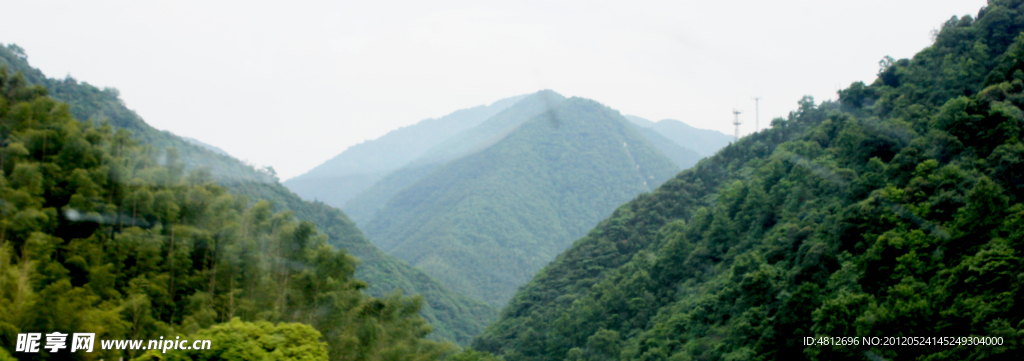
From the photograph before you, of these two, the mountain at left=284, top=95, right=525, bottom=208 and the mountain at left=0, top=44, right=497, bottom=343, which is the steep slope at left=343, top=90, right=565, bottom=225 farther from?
the mountain at left=0, top=44, right=497, bottom=343

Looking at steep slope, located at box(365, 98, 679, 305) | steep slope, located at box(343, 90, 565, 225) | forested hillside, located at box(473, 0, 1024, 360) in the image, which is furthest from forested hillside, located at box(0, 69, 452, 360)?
steep slope, located at box(343, 90, 565, 225)

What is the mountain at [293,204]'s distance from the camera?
3636cm

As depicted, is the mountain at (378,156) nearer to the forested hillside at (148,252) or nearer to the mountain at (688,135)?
the mountain at (688,135)

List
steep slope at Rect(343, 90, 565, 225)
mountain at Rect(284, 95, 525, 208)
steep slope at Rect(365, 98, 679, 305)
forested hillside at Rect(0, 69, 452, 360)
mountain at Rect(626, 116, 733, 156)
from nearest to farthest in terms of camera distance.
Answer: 1. forested hillside at Rect(0, 69, 452, 360)
2. steep slope at Rect(365, 98, 679, 305)
3. steep slope at Rect(343, 90, 565, 225)
4. mountain at Rect(284, 95, 525, 208)
5. mountain at Rect(626, 116, 733, 156)

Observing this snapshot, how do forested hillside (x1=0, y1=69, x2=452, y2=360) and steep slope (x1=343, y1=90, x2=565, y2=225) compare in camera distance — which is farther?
steep slope (x1=343, y1=90, x2=565, y2=225)

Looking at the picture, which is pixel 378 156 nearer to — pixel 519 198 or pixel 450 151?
pixel 450 151

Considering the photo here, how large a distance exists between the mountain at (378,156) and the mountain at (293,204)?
5287 cm

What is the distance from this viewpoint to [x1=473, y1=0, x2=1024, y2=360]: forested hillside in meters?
11.9

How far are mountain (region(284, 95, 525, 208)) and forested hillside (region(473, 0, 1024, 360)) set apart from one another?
80626mm

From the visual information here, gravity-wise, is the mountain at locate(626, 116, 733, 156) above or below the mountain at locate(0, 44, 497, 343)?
above

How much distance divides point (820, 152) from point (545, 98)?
8036 centimetres

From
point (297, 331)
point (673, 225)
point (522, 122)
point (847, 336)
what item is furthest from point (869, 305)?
point (522, 122)

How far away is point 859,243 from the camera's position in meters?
14.9

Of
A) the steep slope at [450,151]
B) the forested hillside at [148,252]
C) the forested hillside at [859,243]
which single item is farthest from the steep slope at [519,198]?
the forested hillside at [148,252]
